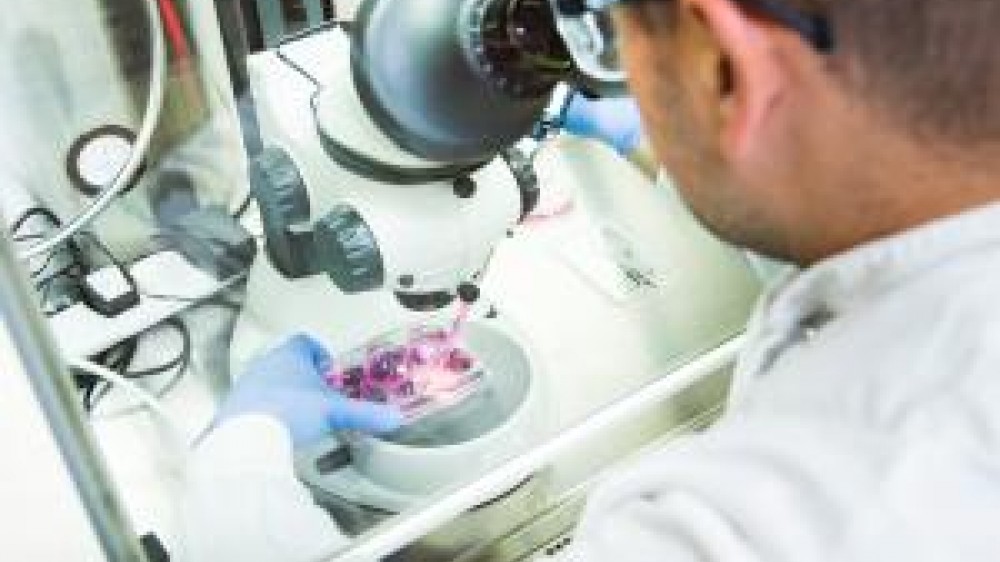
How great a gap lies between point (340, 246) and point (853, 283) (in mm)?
458

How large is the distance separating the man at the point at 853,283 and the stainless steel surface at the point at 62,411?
1.22ft

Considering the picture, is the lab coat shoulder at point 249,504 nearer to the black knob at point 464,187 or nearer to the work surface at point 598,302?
the work surface at point 598,302

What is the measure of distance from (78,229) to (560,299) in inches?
20.0

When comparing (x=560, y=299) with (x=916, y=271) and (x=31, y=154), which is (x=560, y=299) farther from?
(x=916, y=271)

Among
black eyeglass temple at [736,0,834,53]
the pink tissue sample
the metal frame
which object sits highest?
black eyeglass temple at [736,0,834,53]

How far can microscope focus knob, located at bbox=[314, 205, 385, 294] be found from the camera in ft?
3.19

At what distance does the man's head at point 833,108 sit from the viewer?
58 centimetres

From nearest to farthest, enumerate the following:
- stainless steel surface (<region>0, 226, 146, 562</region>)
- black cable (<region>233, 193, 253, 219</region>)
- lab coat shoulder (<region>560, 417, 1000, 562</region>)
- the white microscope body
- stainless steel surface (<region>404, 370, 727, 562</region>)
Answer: lab coat shoulder (<region>560, 417, 1000, 562</region>) → stainless steel surface (<region>0, 226, 146, 562</region>) → the white microscope body → black cable (<region>233, 193, 253, 219</region>) → stainless steel surface (<region>404, 370, 727, 562</region>)

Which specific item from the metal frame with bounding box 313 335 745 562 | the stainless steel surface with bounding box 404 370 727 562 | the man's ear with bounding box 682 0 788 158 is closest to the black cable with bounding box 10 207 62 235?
the metal frame with bounding box 313 335 745 562

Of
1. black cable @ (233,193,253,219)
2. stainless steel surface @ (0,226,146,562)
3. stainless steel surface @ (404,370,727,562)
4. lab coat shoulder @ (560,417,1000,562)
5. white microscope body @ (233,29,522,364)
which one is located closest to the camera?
lab coat shoulder @ (560,417,1000,562)

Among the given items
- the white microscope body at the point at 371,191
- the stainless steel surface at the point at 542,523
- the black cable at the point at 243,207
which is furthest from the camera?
the stainless steel surface at the point at 542,523

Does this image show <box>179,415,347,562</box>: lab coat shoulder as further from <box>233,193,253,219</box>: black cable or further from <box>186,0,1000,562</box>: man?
<box>186,0,1000,562</box>: man

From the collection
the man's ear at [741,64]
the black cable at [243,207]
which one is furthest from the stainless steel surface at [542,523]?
the man's ear at [741,64]

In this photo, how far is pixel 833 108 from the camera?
62cm
